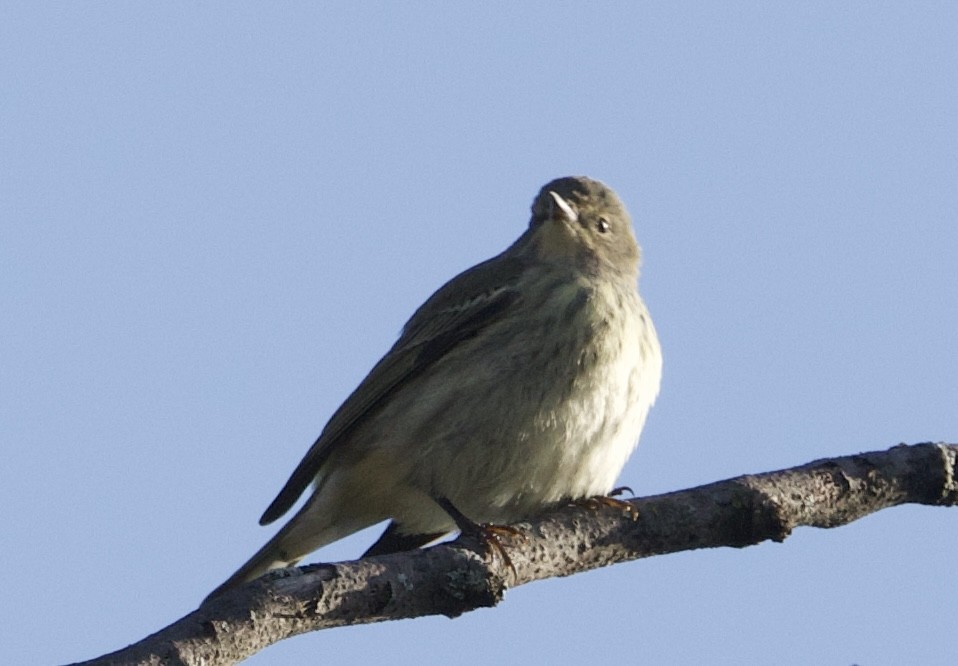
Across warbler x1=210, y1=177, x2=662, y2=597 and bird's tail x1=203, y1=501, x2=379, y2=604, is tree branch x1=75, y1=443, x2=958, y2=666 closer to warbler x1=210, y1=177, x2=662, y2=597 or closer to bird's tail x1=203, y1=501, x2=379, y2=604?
warbler x1=210, y1=177, x2=662, y2=597

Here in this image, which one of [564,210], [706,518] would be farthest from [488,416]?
[564,210]

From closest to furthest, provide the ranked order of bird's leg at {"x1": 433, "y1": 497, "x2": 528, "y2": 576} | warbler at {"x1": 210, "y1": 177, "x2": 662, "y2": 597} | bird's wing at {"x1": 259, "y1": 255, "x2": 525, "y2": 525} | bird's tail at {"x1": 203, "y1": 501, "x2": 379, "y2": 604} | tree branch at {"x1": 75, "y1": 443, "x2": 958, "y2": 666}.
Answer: tree branch at {"x1": 75, "y1": 443, "x2": 958, "y2": 666} → bird's leg at {"x1": 433, "y1": 497, "x2": 528, "y2": 576} → warbler at {"x1": 210, "y1": 177, "x2": 662, "y2": 597} → bird's tail at {"x1": 203, "y1": 501, "x2": 379, "y2": 604} → bird's wing at {"x1": 259, "y1": 255, "x2": 525, "y2": 525}

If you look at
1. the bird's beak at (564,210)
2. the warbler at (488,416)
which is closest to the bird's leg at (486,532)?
the warbler at (488,416)

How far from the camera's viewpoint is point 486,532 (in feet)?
16.7

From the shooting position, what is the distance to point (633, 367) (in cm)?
646

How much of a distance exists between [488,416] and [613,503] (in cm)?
84

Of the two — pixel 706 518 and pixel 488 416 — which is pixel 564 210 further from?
pixel 706 518

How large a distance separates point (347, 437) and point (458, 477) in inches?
31.1

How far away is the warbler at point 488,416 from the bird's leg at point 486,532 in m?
0.02

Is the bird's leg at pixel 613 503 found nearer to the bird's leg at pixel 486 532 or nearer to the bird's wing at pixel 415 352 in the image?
the bird's leg at pixel 486 532

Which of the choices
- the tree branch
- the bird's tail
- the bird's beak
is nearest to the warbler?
the bird's tail

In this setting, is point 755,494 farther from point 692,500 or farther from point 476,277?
→ point 476,277

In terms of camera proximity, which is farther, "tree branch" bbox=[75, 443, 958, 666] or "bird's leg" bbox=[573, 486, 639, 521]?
"bird's leg" bbox=[573, 486, 639, 521]

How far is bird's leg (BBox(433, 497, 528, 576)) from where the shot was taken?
4867mm
